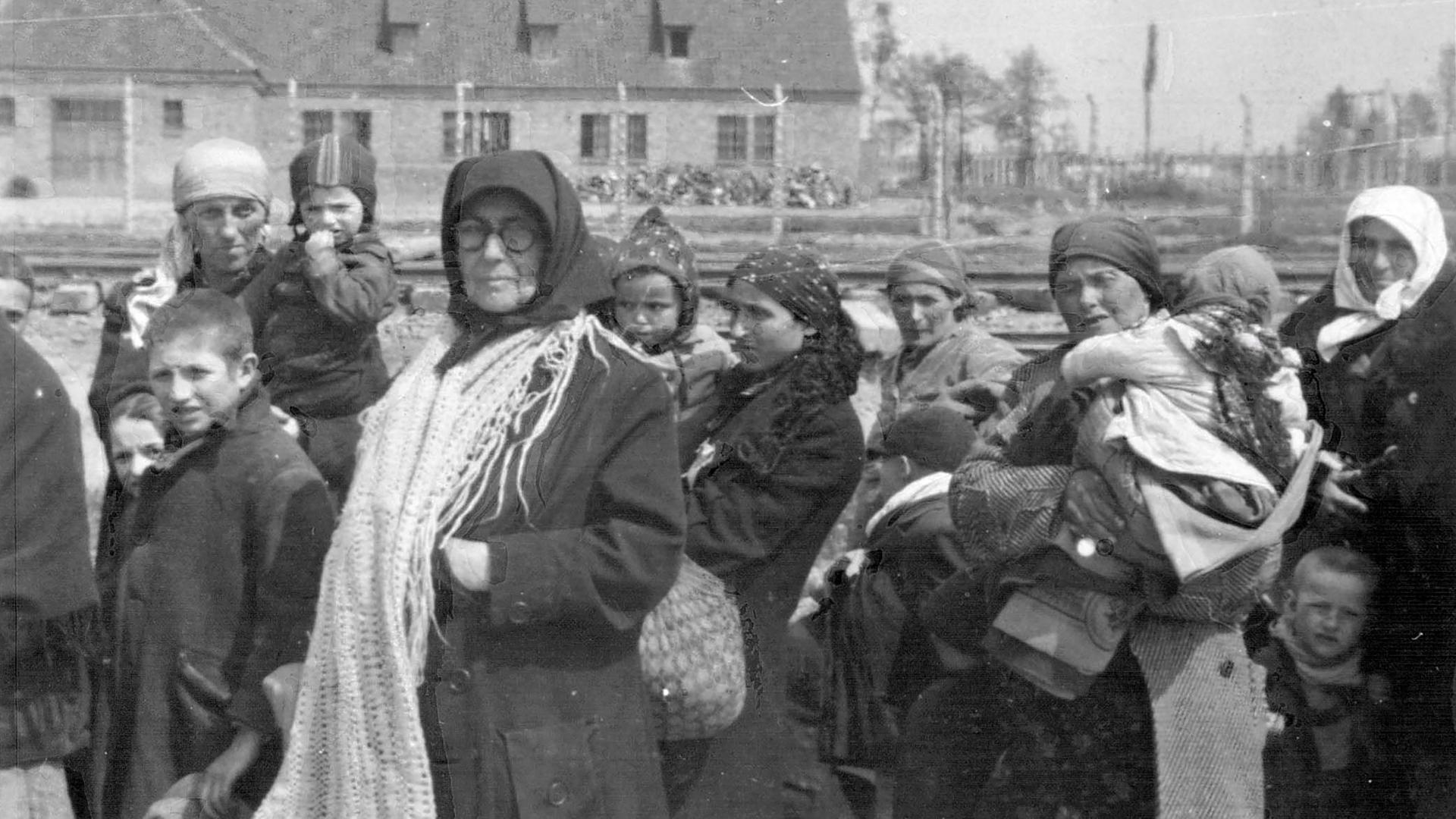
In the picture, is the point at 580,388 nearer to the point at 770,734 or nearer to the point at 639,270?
the point at 639,270

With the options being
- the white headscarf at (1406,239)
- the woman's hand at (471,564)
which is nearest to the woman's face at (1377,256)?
the white headscarf at (1406,239)

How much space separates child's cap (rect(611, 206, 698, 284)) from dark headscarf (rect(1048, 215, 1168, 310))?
92 cm

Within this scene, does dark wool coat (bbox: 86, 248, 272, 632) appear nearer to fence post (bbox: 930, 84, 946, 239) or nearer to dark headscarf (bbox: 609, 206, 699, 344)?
dark headscarf (bbox: 609, 206, 699, 344)

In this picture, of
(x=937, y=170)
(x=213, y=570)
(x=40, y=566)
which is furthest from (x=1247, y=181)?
(x=40, y=566)

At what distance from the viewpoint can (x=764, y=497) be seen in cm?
329

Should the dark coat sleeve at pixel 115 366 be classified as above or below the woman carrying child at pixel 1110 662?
above

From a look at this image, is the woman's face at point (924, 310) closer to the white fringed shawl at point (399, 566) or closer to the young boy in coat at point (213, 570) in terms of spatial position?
the white fringed shawl at point (399, 566)

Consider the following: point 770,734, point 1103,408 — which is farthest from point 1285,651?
point 770,734

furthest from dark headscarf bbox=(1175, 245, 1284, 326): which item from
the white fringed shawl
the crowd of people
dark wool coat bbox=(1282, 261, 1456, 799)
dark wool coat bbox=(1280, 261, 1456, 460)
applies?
the white fringed shawl

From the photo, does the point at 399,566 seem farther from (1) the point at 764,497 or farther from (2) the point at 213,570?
(1) the point at 764,497

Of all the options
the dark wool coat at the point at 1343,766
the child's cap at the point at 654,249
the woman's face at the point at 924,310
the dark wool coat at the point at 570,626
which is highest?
the child's cap at the point at 654,249

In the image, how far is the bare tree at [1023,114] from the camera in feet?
11.4

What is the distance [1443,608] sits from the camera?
3.20m

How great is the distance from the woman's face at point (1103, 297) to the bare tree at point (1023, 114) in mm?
476
